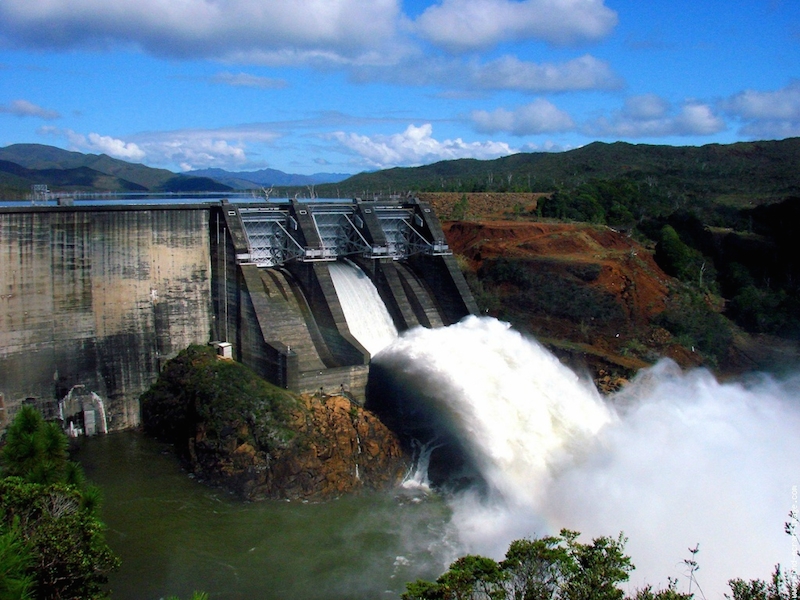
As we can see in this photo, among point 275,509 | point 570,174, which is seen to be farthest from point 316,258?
point 570,174

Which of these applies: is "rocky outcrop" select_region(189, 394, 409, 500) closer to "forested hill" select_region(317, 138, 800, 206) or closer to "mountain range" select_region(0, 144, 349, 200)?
"mountain range" select_region(0, 144, 349, 200)

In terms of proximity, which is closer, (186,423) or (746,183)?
(186,423)

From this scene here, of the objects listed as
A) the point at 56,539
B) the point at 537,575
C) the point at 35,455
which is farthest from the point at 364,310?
the point at 537,575

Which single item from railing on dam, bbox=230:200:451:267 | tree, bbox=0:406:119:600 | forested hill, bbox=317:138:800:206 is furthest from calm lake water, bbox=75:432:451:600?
forested hill, bbox=317:138:800:206

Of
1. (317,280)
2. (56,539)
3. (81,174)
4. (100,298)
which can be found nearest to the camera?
(56,539)

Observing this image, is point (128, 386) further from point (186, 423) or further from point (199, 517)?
point (199, 517)

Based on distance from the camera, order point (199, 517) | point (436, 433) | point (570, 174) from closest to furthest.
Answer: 1. point (199, 517)
2. point (436, 433)
3. point (570, 174)

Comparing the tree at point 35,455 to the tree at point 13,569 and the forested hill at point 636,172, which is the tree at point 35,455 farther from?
the forested hill at point 636,172

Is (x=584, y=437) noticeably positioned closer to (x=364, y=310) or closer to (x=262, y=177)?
(x=364, y=310)
